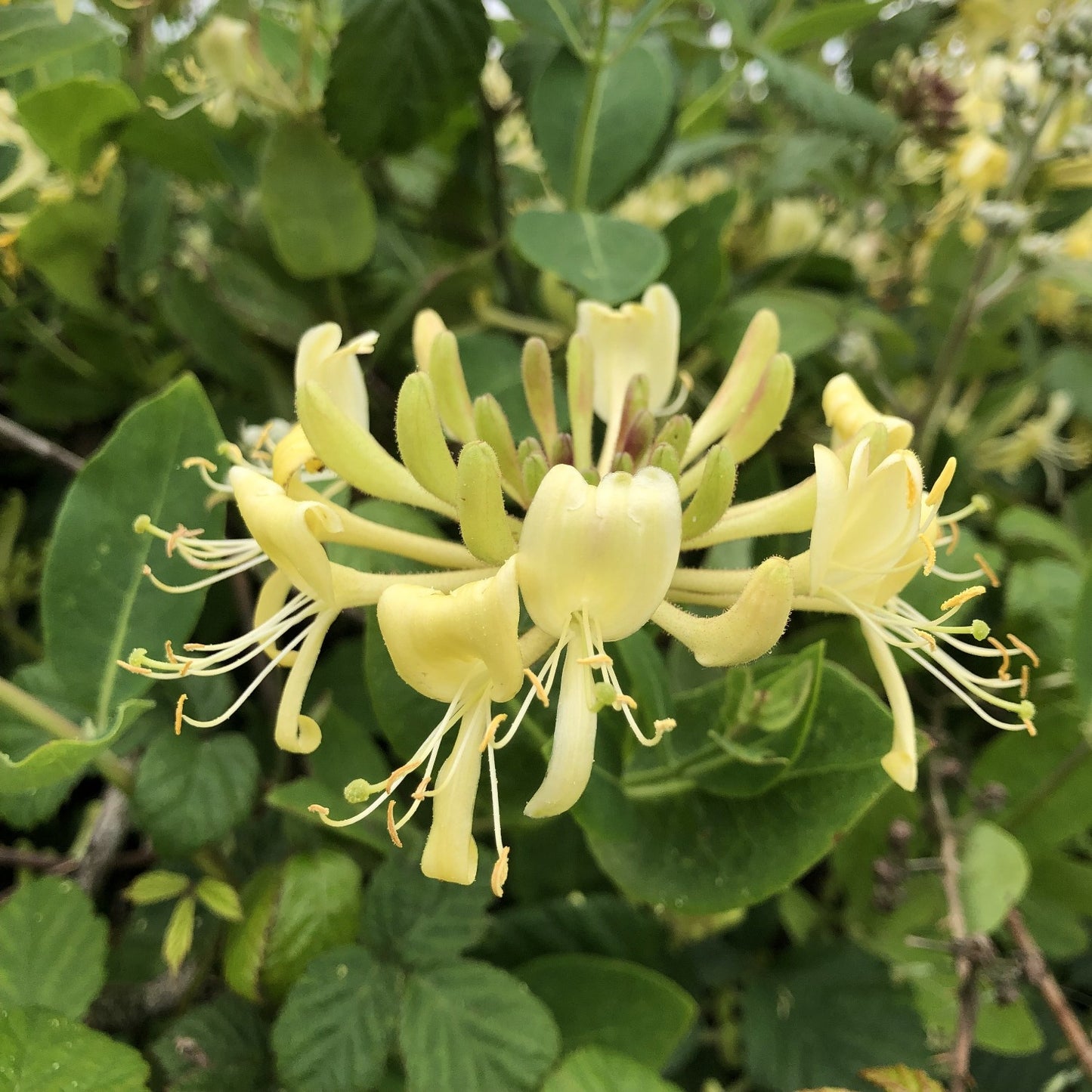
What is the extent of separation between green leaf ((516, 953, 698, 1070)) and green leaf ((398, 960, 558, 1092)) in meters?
0.08

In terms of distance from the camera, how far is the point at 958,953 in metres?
0.60

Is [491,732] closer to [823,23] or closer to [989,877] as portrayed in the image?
[989,877]

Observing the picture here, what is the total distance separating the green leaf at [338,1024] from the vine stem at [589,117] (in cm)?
65

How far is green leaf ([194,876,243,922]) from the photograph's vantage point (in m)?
0.60

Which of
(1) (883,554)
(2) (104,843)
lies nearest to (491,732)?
(1) (883,554)

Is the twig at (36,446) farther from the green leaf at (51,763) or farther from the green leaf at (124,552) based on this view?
the green leaf at (51,763)

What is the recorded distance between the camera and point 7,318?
88 centimetres

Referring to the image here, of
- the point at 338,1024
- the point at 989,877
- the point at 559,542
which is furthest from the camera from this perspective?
the point at 989,877

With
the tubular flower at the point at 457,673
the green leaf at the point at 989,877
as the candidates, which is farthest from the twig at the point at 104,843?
the green leaf at the point at 989,877

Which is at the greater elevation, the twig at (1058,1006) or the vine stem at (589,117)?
the vine stem at (589,117)

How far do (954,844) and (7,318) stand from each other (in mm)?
1049

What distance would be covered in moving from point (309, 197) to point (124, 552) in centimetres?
34

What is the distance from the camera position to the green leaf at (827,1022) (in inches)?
29.1

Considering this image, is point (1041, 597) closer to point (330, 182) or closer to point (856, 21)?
point (856, 21)
